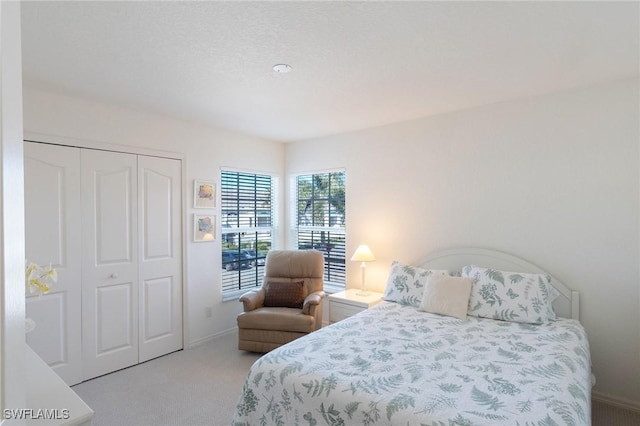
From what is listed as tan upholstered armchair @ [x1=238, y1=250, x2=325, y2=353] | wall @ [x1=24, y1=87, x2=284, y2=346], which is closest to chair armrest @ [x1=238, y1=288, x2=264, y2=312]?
tan upholstered armchair @ [x1=238, y1=250, x2=325, y2=353]

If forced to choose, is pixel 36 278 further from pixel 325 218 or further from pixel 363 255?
pixel 325 218

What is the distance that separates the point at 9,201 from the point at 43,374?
121 cm

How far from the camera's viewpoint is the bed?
1.51m

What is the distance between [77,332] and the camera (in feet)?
9.69

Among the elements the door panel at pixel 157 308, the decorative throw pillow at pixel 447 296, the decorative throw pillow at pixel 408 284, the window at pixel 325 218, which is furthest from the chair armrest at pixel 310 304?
the door panel at pixel 157 308

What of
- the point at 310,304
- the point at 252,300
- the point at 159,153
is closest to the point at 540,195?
the point at 310,304

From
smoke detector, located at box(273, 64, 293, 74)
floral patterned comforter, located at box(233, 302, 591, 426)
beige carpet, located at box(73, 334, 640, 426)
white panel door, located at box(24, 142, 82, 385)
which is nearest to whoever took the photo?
floral patterned comforter, located at box(233, 302, 591, 426)

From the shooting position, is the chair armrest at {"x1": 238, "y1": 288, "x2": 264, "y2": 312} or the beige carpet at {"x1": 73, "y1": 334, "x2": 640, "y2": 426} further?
the chair armrest at {"x1": 238, "y1": 288, "x2": 264, "y2": 312}

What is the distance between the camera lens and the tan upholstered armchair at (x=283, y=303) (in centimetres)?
339

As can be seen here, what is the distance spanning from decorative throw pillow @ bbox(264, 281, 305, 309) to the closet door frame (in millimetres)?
881

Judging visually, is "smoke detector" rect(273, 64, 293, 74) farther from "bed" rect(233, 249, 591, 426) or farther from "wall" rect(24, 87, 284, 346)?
"bed" rect(233, 249, 591, 426)

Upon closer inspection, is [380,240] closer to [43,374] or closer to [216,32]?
[216,32]

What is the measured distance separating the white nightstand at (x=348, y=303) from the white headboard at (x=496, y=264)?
62cm

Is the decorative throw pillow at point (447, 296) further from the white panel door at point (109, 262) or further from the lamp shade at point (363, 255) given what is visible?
the white panel door at point (109, 262)
